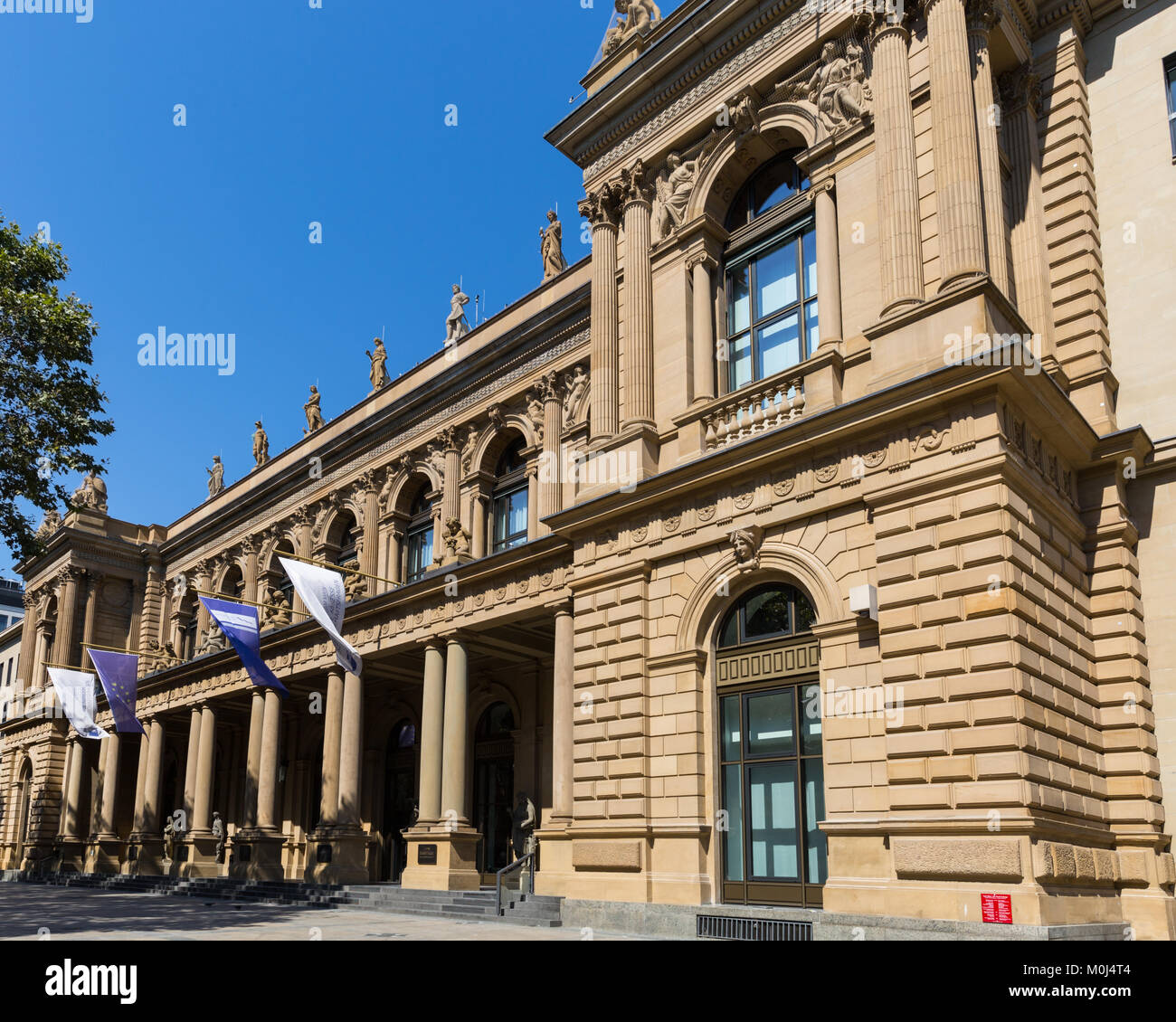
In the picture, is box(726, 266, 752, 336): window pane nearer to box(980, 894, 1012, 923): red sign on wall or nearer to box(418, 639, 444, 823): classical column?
box(980, 894, 1012, 923): red sign on wall

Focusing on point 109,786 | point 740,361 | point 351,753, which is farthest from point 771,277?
point 109,786

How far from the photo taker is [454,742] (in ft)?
79.0

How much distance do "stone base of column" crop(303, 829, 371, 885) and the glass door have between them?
45.7ft

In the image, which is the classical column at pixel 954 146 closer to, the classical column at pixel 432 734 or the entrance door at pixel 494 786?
the classical column at pixel 432 734

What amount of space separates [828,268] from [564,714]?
395 inches

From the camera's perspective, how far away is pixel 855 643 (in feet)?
49.3

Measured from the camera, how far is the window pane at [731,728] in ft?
55.1

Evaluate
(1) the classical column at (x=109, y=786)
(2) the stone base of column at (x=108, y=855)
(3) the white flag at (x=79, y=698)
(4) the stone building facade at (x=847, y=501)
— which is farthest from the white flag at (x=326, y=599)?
(2) the stone base of column at (x=108, y=855)

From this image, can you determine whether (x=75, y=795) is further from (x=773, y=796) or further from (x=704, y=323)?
(x=773, y=796)

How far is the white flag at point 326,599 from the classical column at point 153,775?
18.7m

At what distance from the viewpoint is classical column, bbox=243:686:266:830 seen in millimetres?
31672

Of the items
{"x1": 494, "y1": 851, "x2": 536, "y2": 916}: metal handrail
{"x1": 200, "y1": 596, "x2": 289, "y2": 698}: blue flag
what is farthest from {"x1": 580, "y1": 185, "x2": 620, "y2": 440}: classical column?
{"x1": 200, "y1": 596, "x2": 289, "y2": 698}: blue flag

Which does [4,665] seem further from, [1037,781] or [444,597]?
[1037,781]

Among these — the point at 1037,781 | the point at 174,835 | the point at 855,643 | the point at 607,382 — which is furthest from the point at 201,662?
the point at 1037,781
